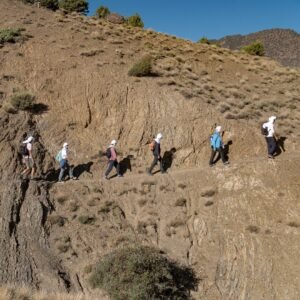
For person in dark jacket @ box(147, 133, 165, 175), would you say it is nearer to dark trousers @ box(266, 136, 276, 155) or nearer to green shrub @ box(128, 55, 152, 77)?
dark trousers @ box(266, 136, 276, 155)

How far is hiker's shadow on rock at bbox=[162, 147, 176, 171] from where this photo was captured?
2340cm

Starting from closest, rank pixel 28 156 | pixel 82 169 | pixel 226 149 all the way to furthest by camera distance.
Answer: pixel 28 156 < pixel 82 169 < pixel 226 149

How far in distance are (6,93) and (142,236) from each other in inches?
443

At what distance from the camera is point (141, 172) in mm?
23219

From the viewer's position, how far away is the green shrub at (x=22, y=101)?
81.7 feet

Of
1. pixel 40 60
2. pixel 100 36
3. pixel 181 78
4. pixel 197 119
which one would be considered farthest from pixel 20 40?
pixel 197 119

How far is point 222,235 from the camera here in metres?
19.0

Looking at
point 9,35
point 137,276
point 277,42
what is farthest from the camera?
point 277,42

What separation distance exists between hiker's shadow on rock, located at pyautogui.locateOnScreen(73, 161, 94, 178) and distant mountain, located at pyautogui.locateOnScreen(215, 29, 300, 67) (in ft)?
135

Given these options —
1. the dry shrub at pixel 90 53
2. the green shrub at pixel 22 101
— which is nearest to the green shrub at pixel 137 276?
the green shrub at pixel 22 101

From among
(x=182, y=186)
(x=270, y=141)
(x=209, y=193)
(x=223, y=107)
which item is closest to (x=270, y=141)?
(x=270, y=141)

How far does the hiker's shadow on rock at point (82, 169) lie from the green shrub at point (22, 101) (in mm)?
4207

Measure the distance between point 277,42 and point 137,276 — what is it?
57040 mm

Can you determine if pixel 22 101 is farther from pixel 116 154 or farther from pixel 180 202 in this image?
pixel 180 202
